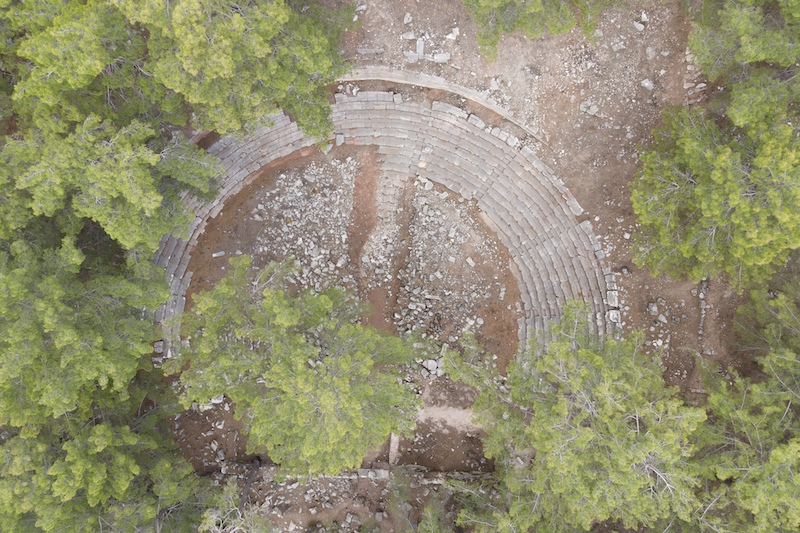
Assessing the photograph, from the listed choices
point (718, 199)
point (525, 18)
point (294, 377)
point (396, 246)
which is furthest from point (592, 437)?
point (525, 18)

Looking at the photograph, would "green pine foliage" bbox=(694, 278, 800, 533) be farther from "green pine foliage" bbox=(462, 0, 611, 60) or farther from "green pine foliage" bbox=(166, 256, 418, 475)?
"green pine foliage" bbox=(462, 0, 611, 60)

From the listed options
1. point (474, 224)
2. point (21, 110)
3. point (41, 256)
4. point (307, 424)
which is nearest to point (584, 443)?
point (307, 424)

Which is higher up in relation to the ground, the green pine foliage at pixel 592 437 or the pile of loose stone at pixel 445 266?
the pile of loose stone at pixel 445 266

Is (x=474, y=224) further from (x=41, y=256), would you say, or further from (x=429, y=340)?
(x=41, y=256)

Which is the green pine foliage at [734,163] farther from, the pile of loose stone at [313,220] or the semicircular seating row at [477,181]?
the pile of loose stone at [313,220]

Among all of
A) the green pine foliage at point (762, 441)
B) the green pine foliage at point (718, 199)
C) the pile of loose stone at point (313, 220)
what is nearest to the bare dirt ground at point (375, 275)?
the pile of loose stone at point (313, 220)

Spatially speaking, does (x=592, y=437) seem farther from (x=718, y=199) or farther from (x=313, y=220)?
(x=313, y=220)
